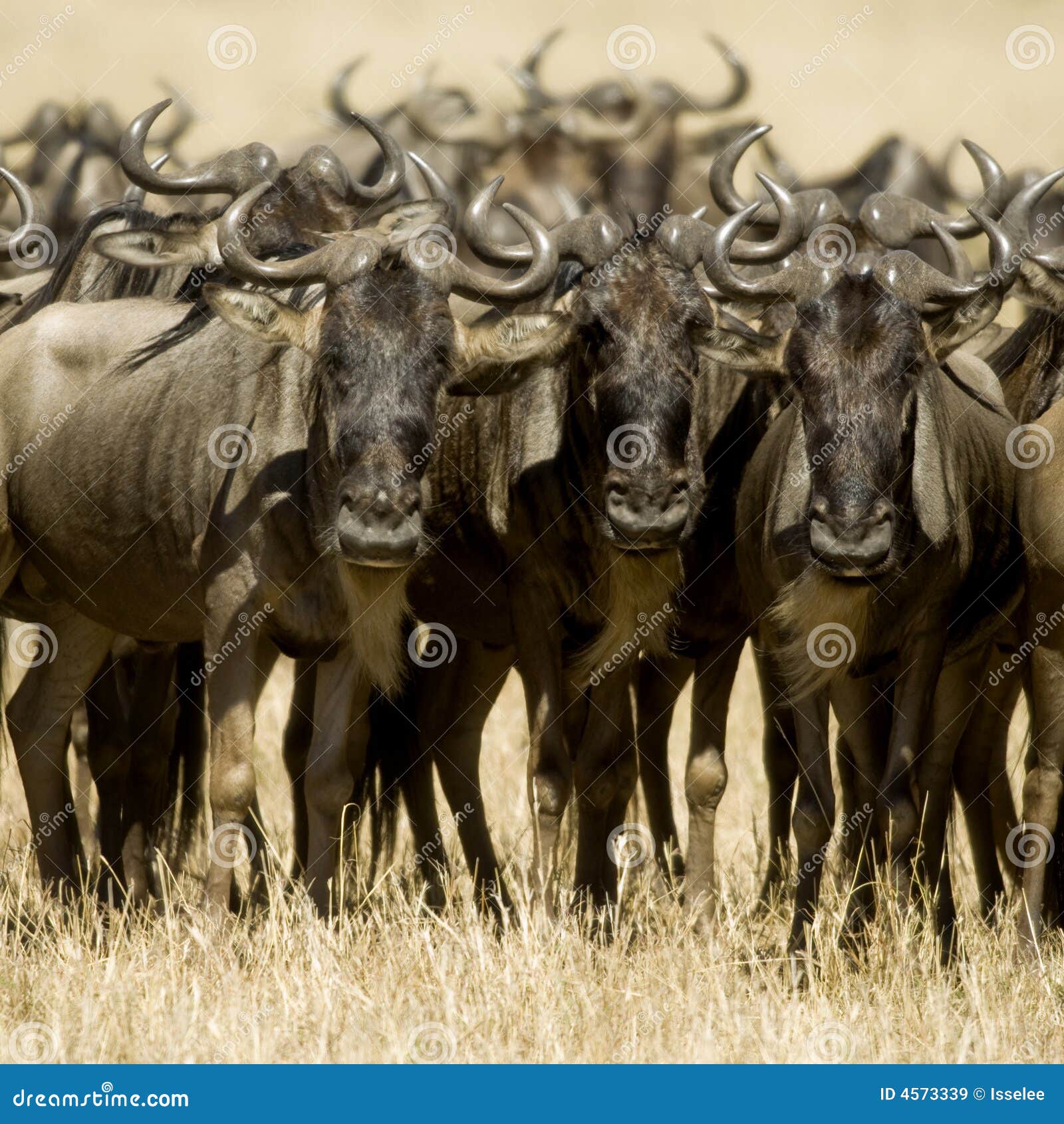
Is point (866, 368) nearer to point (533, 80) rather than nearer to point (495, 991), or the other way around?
point (495, 991)

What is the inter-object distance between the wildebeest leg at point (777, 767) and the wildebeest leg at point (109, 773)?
274cm

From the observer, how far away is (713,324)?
6234mm

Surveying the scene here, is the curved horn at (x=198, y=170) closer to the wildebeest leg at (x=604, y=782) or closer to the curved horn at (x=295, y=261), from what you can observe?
the curved horn at (x=295, y=261)

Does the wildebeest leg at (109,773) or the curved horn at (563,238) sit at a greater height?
the curved horn at (563,238)

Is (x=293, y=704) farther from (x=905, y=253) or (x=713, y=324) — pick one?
(x=905, y=253)

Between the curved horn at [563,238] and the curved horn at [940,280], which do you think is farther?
the curved horn at [563,238]

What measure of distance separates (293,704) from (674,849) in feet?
5.98

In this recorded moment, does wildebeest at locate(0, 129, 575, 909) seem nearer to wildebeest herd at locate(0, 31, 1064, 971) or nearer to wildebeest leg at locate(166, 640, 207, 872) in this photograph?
wildebeest herd at locate(0, 31, 1064, 971)

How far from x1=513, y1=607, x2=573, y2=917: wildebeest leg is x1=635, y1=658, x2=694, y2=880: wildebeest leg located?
0.74 m

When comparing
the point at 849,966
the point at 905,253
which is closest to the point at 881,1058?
the point at 849,966

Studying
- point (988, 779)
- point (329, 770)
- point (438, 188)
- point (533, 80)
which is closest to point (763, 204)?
point (438, 188)

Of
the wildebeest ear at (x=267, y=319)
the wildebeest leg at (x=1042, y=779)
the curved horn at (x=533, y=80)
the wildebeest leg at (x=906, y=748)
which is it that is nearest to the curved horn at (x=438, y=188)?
the wildebeest ear at (x=267, y=319)

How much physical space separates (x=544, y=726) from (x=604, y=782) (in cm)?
55

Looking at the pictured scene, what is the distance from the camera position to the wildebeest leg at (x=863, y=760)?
657 centimetres
